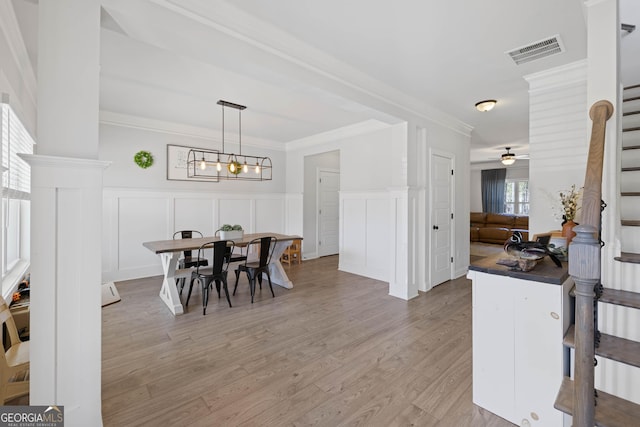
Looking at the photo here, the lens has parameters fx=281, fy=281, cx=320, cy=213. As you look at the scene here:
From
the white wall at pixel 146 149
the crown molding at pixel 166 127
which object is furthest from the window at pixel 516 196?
the white wall at pixel 146 149

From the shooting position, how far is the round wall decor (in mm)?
4719

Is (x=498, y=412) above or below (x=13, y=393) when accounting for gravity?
below

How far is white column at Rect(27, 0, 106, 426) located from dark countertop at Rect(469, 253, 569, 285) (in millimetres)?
2237

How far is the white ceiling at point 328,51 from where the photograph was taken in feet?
6.51

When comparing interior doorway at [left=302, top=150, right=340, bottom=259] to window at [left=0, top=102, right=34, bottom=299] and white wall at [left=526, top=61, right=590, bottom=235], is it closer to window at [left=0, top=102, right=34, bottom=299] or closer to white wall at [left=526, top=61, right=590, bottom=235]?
white wall at [left=526, top=61, right=590, bottom=235]

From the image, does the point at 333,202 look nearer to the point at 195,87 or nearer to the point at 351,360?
the point at 195,87

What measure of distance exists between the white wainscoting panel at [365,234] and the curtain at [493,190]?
7.08m

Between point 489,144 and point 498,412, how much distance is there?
6.44 meters

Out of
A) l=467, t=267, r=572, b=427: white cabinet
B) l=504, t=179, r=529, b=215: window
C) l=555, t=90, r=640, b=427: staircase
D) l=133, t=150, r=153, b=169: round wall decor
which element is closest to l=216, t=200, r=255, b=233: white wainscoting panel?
l=133, t=150, r=153, b=169: round wall decor

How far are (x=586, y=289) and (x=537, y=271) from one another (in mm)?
770

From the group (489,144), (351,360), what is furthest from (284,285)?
(489,144)

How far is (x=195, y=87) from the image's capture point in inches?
136

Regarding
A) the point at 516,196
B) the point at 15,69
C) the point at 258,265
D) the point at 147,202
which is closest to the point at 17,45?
the point at 15,69

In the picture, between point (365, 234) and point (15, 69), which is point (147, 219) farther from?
point (365, 234)
